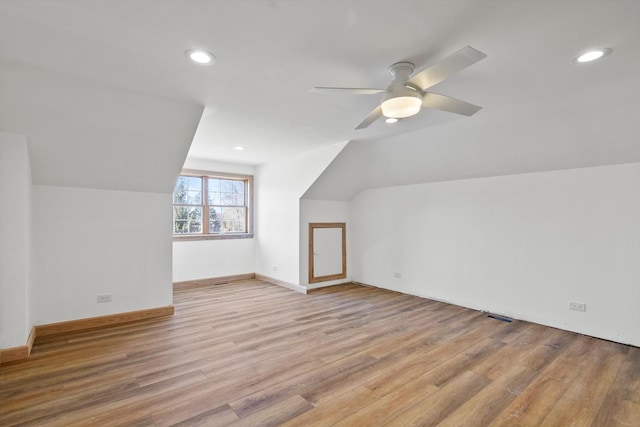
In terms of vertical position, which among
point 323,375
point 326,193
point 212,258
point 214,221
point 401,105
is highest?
point 401,105

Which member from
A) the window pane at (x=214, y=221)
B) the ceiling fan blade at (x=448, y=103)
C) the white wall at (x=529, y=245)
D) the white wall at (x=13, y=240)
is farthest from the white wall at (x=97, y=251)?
the white wall at (x=529, y=245)

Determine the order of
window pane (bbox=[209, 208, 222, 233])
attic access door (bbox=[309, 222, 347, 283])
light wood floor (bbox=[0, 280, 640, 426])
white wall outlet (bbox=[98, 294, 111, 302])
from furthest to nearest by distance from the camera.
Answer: window pane (bbox=[209, 208, 222, 233]) < attic access door (bbox=[309, 222, 347, 283]) < white wall outlet (bbox=[98, 294, 111, 302]) < light wood floor (bbox=[0, 280, 640, 426])

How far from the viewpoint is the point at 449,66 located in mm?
1793

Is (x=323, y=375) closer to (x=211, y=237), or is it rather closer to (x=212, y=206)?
(x=211, y=237)

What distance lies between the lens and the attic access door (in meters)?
5.59

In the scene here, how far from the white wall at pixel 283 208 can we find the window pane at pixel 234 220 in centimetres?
32

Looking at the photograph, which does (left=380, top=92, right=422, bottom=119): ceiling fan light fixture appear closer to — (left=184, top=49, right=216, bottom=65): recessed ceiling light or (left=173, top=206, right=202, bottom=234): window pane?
(left=184, top=49, right=216, bottom=65): recessed ceiling light

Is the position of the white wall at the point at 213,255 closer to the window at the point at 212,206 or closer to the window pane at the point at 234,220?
the window at the point at 212,206

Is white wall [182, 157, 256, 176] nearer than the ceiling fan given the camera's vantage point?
No

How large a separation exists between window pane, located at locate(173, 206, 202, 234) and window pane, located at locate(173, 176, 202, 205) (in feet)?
0.44

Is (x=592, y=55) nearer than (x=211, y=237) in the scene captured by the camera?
Yes

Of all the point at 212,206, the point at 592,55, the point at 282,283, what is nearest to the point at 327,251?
the point at 282,283

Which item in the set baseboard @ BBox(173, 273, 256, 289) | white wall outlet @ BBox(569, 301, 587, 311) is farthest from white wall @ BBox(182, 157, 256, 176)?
white wall outlet @ BBox(569, 301, 587, 311)

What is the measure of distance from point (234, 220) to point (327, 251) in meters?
2.13
